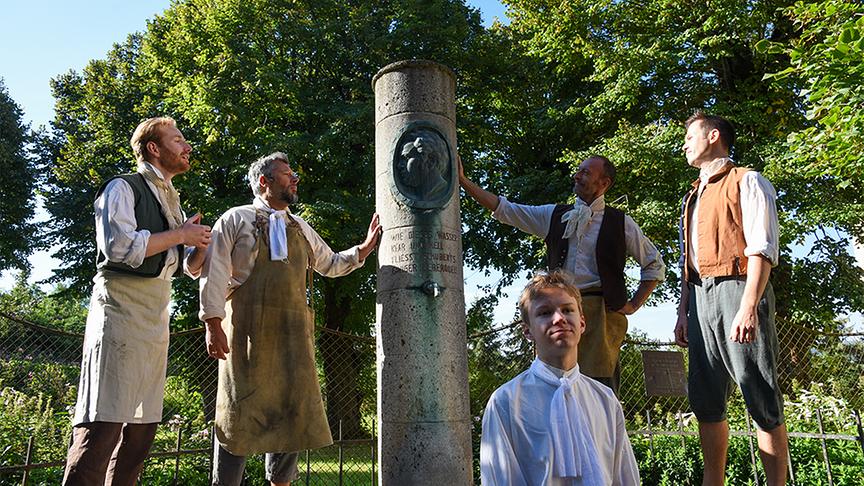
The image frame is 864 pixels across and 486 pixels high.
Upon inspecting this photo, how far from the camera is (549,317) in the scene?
2416mm

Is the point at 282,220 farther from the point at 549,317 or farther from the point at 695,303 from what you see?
the point at 695,303

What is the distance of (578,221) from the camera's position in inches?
159

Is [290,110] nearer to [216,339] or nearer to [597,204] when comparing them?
[597,204]

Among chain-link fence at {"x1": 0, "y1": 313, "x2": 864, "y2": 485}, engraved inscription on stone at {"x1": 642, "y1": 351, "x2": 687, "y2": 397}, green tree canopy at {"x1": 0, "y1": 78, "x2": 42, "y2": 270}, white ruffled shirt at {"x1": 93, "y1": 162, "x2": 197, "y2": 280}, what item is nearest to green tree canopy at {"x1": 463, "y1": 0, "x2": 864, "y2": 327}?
chain-link fence at {"x1": 0, "y1": 313, "x2": 864, "y2": 485}

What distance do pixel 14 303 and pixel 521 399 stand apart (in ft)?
103

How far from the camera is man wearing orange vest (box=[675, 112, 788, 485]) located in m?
3.07

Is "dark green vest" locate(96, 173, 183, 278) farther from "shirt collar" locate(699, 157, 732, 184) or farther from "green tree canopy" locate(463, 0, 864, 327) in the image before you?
"green tree canopy" locate(463, 0, 864, 327)

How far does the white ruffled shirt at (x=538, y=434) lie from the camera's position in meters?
2.14

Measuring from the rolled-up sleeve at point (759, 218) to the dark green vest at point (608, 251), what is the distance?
0.83 m

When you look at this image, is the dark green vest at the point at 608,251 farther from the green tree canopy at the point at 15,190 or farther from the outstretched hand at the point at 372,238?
the green tree canopy at the point at 15,190

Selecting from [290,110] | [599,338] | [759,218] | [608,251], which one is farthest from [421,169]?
[290,110]

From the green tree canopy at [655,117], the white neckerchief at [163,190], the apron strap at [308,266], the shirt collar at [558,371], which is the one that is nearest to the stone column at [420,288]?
the apron strap at [308,266]

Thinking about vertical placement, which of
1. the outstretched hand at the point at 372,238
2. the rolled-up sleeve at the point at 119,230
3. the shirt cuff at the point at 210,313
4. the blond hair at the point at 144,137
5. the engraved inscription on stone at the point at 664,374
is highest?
the blond hair at the point at 144,137

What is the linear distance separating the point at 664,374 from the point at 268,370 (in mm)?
4162
